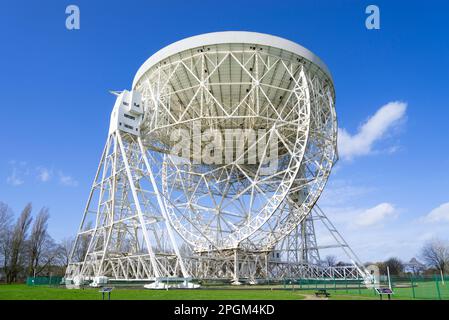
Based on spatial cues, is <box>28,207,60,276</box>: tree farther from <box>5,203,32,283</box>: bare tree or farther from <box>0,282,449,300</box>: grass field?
<box>0,282,449,300</box>: grass field

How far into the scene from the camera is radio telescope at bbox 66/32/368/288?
2172 centimetres

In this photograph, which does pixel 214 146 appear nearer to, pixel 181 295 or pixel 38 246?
pixel 181 295

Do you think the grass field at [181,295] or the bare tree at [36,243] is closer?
the grass field at [181,295]

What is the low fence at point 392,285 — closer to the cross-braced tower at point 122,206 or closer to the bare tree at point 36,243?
the cross-braced tower at point 122,206

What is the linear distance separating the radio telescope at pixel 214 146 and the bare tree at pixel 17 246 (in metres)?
19.0

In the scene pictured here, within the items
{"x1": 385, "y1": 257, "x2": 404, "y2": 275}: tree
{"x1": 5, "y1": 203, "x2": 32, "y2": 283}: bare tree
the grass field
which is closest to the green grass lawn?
the grass field

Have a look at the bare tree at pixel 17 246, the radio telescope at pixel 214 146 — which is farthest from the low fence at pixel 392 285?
the bare tree at pixel 17 246

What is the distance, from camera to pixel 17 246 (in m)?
39.8

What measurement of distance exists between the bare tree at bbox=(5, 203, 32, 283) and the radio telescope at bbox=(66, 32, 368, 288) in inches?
750

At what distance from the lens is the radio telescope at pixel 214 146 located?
2172cm

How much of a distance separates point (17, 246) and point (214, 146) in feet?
88.6

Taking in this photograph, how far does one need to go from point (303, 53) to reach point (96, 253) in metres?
16.7
